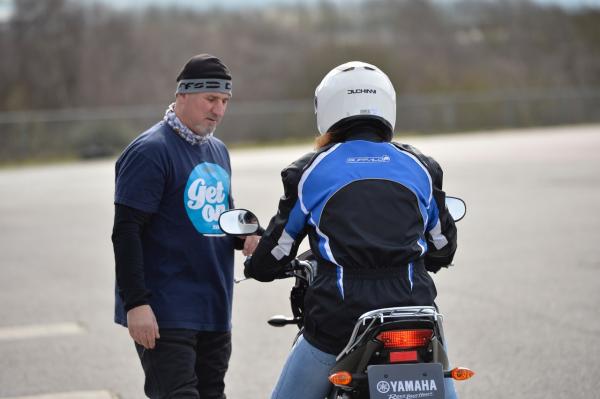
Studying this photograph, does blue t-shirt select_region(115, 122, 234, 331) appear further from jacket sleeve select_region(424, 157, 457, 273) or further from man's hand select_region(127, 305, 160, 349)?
jacket sleeve select_region(424, 157, 457, 273)

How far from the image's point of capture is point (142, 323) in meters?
4.10

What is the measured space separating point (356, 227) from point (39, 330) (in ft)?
17.1

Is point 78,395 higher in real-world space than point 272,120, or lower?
lower

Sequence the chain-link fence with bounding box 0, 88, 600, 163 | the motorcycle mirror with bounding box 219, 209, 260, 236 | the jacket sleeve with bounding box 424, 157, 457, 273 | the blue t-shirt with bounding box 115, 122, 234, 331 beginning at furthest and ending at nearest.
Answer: the chain-link fence with bounding box 0, 88, 600, 163, the blue t-shirt with bounding box 115, 122, 234, 331, the motorcycle mirror with bounding box 219, 209, 260, 236, the jacket sleeve with bounding box 424, 157, 457, 273

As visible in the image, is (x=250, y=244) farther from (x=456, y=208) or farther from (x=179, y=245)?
(x=456, y=208)

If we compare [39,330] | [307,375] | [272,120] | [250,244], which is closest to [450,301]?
[39,330]

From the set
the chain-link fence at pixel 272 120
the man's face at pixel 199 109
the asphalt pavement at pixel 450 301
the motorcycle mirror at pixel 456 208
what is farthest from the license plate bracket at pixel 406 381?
the chain-link fence at pixel 272 120

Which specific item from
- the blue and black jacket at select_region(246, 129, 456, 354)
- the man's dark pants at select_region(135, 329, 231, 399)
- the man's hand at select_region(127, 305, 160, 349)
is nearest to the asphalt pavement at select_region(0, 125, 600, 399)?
the man's dark pants at select_region(135, 329, 231, 399)

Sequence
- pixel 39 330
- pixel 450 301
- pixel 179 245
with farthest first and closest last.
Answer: pixel 450 301
pixel 39 330
pixel 179 245

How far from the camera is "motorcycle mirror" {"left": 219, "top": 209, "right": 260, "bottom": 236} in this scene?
12.8 feet

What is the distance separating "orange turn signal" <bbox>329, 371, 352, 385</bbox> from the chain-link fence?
88.6 ft

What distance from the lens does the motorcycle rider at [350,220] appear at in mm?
3414

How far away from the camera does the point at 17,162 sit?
31.3 meters

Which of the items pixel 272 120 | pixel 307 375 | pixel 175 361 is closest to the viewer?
pixel 307 375
